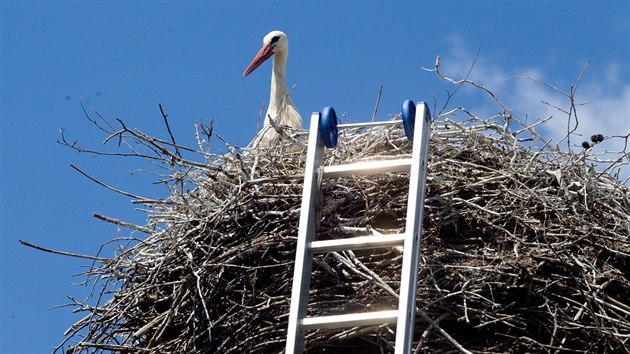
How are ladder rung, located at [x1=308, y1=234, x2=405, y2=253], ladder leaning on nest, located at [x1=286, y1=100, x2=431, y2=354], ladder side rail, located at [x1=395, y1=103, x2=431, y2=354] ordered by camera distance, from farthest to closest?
ladder rung, located at [x1=308, y1=234, x2=405, y2=253]
ladder leaning on nest, located at [x1=286, y1=100, x2=431, y2=354]
ladder side rail, located at [x1=395, y1=103, x2=431, y2=354]

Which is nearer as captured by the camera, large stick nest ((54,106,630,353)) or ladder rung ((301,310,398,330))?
ladder rung ((301,310,398,330))

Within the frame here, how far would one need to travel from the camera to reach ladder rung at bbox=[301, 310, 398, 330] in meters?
4.41

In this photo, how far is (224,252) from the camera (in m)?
5.64

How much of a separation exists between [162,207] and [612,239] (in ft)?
6.48

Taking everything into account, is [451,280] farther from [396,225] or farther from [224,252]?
[224,252]

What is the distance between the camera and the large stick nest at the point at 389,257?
5.22 metres

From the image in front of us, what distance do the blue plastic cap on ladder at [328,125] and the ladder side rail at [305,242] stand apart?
0.02 meters

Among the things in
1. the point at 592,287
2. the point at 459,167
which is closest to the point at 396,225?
the point at 459,167

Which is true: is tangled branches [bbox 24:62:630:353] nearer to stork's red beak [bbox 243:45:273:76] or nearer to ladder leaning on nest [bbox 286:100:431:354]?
ladder leaning on nest [bbox 286:100:431:354]

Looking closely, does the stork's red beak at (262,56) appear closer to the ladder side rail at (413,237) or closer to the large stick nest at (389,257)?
the large stick nest at (389,257)

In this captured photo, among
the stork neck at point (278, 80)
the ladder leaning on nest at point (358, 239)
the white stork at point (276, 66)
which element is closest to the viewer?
the ladder leaning on nest at point (358, 239)

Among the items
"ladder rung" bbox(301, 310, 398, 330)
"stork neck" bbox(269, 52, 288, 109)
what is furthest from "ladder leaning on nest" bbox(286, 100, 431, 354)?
"stork neck" bbox(269, 52, 288, 109)

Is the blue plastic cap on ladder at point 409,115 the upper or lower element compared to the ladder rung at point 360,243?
upper

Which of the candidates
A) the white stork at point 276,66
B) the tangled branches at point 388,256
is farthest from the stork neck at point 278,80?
the tangled branches at point 388,256
